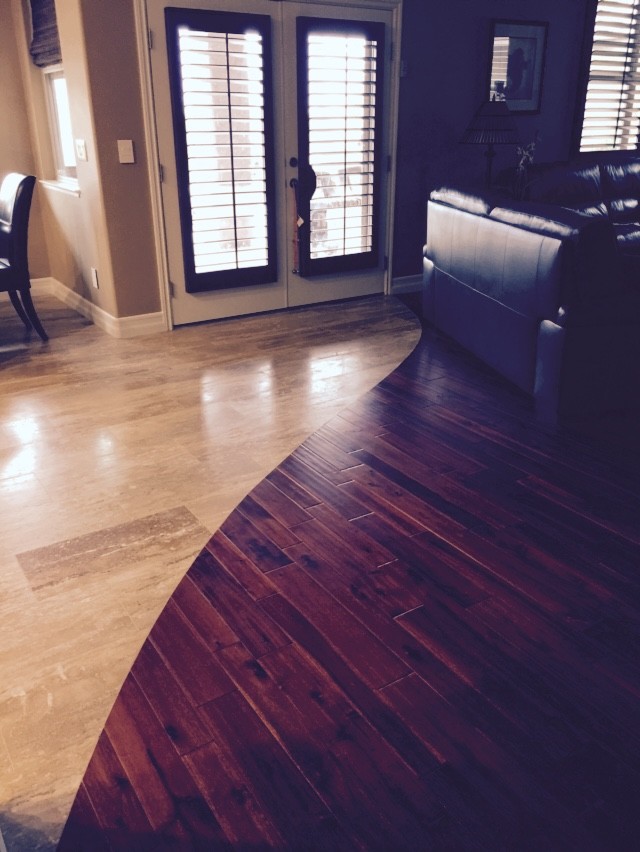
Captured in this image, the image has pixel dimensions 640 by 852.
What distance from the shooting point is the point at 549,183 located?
5723mm

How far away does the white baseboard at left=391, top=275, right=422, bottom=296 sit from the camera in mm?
6000

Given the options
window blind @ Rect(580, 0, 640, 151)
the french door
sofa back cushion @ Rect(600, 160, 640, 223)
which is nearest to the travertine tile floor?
the french door

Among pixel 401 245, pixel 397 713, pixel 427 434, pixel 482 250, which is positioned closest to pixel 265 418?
pixel 427 434

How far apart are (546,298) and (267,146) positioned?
2467 mm

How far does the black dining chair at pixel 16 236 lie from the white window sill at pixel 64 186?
1.27 ft

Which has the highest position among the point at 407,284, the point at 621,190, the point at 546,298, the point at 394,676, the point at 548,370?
the point at 621,190

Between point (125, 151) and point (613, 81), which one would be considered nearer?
point (125, 151)

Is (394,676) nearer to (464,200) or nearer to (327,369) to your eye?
(327,369)

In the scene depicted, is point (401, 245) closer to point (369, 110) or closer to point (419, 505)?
point (369, 110)

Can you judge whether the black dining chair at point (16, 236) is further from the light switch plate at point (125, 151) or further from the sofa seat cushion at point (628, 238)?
the sofa seat cushion at point (628, 238)

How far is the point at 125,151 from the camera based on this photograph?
454 cm

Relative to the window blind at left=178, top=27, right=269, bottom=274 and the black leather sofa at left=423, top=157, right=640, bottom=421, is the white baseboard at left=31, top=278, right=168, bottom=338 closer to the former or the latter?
the window blind at left=178, top=27, right=269, bottom=274

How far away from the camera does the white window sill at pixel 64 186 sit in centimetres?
504

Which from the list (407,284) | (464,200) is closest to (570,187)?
(407,284)
